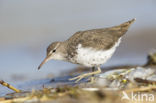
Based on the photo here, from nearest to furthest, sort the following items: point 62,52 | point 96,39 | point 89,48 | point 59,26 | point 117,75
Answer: point 117,75
point 89,48
point 96,39
point 62,52
point 59,26

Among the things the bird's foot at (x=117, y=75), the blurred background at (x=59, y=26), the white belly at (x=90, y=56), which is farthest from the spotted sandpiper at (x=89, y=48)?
the blurred background at (x=59, y=26)

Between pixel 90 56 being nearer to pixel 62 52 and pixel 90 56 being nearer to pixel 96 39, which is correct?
pixel 96 39

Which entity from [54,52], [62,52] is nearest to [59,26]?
[54,52]

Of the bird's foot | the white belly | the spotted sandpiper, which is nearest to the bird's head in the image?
the spotted sandpiper

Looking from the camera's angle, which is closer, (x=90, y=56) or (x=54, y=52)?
(x=90, y=56)

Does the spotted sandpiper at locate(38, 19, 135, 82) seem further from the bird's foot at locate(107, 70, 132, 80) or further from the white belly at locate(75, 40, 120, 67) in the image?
the bird's foot at locate(107, 70, 132, 80)

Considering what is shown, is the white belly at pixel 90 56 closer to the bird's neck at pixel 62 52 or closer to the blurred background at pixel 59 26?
the bird's neck at pixel 62 52

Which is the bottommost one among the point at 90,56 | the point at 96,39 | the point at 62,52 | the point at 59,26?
the point at 90,56

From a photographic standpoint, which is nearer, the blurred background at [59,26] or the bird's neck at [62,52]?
the bird's neck at [62,52]
